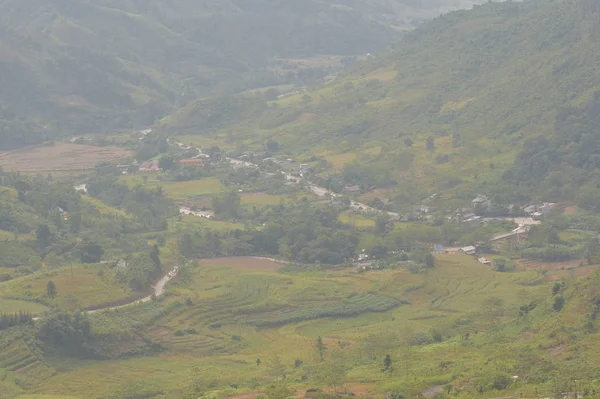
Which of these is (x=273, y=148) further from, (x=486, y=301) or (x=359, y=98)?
(x=486, y=301)

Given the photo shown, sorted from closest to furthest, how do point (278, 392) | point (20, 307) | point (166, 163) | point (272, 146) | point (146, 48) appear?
point (278, 392), point (20, 307), point (166, 163), point (272, 146), point (146, 48)

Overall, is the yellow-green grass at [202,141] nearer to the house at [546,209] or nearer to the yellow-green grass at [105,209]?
the yellow-green grass at [105,209]

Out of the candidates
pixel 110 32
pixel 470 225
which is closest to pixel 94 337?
pixel 470 225

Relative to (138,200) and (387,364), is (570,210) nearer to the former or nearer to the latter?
(138,200)

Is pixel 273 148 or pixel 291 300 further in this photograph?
pixel 273 148

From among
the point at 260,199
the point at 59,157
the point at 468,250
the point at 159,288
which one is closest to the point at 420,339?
the point at 159,288

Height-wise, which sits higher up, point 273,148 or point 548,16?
point 548,16

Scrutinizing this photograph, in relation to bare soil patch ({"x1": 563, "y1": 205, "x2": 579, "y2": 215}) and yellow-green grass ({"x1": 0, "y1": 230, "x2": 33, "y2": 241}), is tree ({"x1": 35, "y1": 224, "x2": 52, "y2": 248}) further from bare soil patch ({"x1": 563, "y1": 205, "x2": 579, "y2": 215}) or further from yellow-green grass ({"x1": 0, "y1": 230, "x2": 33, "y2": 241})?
bare soil patch ({"x1": 563, "y1": 205, "x2": 579, "y2": 215})
